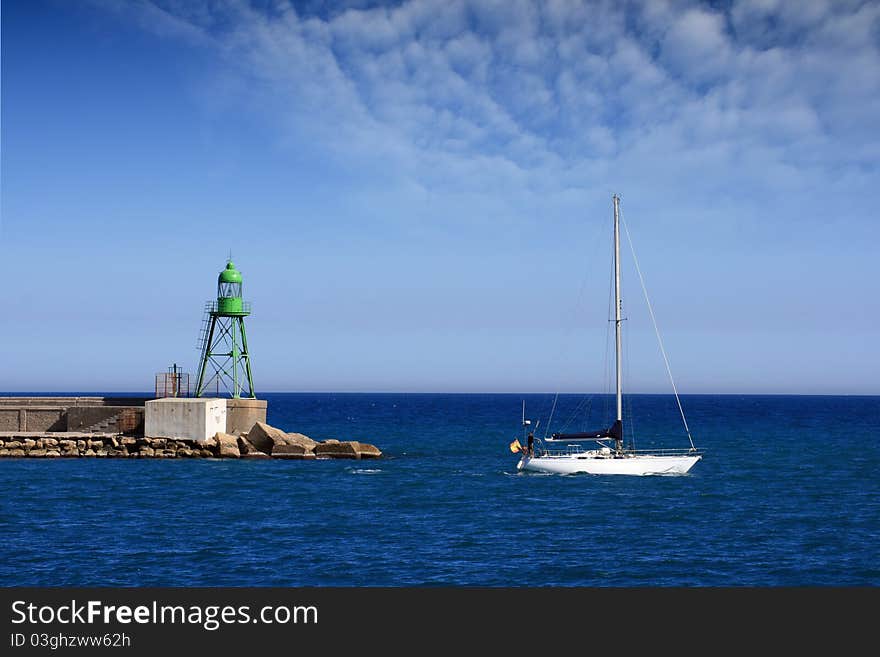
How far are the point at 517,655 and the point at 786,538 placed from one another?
19206mm

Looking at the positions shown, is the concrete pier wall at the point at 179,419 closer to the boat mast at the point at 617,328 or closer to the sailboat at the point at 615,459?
the sailboat at the point at 615,459

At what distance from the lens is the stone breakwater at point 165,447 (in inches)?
2108

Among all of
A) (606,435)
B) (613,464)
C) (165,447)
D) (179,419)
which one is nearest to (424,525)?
(613,464)

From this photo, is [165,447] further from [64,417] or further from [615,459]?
[615,459]

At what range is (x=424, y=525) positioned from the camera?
31281 millimetres

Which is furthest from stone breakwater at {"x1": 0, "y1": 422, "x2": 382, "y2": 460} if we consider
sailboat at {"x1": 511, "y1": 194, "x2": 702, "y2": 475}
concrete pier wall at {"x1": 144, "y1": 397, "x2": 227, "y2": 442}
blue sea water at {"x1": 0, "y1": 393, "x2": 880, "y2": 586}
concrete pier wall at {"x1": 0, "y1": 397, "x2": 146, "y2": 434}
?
sailboat at {"x1": 511, "y1": 194, "x2": 702, "y2": 475}

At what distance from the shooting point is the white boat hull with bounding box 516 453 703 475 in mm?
45500

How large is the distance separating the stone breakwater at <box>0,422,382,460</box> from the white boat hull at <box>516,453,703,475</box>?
1477 centimetres

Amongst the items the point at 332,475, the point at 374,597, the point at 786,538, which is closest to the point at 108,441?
the point at 332,475

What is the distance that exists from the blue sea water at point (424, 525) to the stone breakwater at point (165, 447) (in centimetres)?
162

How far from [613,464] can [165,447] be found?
2782 cm

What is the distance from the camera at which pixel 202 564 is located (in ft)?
80.3

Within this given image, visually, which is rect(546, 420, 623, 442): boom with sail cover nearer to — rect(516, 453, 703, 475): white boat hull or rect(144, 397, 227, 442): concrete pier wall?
rect(516, 453, 703, 475): white boat hull

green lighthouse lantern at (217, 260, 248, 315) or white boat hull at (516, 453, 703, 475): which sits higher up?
green lighthouse lantern at (217, 260, 248, 315)
